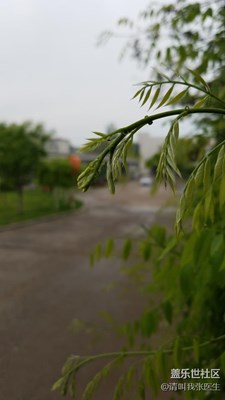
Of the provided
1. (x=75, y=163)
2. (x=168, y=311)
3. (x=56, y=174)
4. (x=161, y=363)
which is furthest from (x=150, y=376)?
(x=75, y=163)

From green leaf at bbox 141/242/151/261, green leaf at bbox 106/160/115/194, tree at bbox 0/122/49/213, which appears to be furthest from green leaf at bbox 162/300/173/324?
tree at bbox 0/122/49/213

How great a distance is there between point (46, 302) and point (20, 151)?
1097 centimetres

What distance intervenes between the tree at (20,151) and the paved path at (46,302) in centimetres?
400

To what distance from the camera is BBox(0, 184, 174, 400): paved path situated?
258cm

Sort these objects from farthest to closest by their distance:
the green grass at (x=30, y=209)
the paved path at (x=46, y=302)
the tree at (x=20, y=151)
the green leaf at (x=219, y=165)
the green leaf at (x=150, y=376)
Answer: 1. the tree at (x=20, y=151)
2. the green grass at (x=30, y=209)
3. the paved path at (x=46, y=302)
4. the green leaf at (x=150, y=376)
5. the green leaf at (x=219, y=165)

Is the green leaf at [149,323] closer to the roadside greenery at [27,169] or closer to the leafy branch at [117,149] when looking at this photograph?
the leafy branch at [117,149]

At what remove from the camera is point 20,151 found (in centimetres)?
1515

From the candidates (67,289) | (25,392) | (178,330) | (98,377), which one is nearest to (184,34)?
(178,330)

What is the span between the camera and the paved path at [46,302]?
258cm

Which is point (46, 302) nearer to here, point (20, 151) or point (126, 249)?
point (126, 249)

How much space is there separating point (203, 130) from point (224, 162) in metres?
1.94

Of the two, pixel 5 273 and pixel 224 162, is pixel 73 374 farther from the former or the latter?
pixel 5 273

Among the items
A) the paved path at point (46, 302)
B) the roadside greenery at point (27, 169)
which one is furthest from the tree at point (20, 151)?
the paved path at point (46, 302)

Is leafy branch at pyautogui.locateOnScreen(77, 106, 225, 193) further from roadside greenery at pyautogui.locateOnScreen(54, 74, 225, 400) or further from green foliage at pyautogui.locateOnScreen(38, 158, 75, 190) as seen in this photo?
green foliage at pyautogui.locateOnScreen(38, 158, 75, 190)
